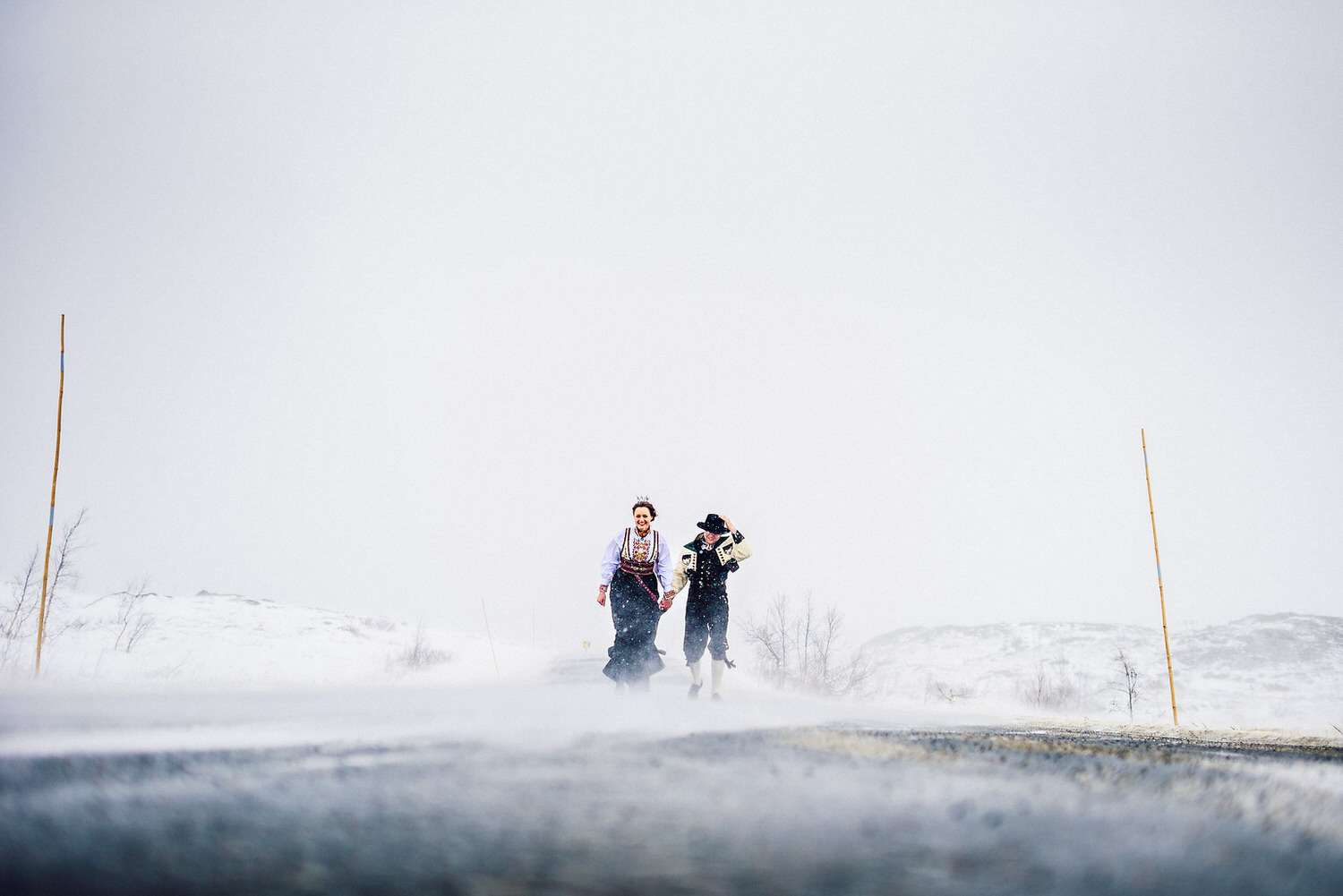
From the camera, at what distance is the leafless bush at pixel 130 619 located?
2502cm

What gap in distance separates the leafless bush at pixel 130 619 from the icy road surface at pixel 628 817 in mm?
27662

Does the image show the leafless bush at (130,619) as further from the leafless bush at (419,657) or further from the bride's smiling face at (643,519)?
the bride's smiling face at (643,519)

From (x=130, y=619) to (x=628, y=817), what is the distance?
33149 millimetres

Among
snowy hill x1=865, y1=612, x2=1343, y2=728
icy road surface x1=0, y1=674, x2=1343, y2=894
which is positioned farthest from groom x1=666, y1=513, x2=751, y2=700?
snowy hill x1=865, y1=612, x2=1343, y2=728

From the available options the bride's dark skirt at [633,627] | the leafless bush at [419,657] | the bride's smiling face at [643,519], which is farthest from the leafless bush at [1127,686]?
the leafless bush at [419,657]

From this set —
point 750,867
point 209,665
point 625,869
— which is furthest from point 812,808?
point 209,665

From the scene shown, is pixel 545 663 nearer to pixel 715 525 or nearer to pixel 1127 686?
pixel 715 525

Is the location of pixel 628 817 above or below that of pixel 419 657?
above

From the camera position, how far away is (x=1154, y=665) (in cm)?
9219

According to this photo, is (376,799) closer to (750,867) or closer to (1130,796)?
(750,867)

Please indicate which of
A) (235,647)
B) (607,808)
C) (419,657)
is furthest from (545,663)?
(607,808)

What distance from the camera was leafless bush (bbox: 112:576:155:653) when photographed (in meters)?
25.0

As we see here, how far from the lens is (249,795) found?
1368 mm

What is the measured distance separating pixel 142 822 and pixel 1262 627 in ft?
476
